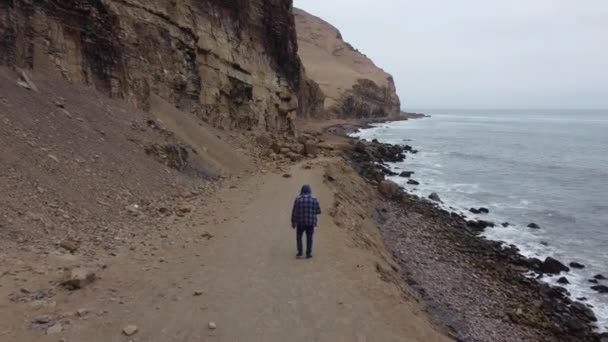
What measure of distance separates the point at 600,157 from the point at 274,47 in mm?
42735

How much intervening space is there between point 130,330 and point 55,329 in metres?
1.10

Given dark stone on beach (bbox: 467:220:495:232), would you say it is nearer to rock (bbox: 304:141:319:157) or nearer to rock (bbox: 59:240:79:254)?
rock (bbox: 304:141:319:157)

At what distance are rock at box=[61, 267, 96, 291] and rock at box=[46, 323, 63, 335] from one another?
1.17 metres

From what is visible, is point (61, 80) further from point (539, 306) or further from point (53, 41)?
point (539, 306)

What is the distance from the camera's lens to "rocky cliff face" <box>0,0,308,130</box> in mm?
17578

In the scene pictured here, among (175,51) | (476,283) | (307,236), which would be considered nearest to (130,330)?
(307,236)

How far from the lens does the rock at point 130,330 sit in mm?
7184

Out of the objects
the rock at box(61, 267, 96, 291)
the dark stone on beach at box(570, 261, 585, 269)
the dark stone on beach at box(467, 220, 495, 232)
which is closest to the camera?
the rock at box(61, 267, 96, 291)

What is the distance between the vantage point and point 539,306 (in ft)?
51.3

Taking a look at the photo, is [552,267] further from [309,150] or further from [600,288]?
[309,150]

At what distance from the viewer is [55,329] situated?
6973mm

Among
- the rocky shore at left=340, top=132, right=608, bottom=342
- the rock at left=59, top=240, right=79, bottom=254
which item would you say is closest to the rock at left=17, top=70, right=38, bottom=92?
the rock at left=59, top=240, right=79, bottom=254

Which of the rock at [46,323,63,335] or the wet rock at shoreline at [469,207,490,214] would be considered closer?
the rock at [46,323,63,335]

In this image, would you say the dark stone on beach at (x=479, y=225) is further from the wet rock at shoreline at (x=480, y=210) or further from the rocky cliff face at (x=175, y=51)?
the rocky cliff face at (x=175, y=51)
